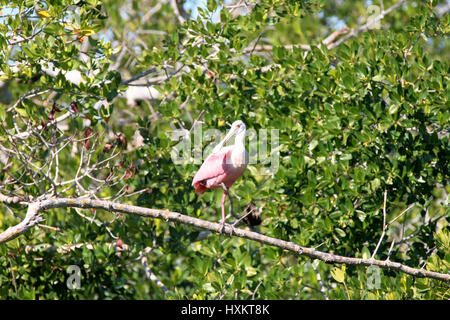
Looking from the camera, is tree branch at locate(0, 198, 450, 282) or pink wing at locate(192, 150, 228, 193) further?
pink wing at locate(192, 150, 228, 193)

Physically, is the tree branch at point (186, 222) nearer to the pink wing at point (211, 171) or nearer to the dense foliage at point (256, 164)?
the dense foliage at point (256, 164)

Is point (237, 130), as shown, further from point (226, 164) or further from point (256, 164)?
point (256, 164)

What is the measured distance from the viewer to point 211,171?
4652 mm

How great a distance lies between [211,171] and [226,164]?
0.14 metres

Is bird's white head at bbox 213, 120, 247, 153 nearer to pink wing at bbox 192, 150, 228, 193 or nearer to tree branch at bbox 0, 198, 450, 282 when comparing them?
pink wing at bbox 192, 150, 228, 193

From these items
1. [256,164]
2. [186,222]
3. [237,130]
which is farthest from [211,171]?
[186,222]

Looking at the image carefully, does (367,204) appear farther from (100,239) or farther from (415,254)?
(100,239)

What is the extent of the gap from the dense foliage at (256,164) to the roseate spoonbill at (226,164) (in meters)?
0.30

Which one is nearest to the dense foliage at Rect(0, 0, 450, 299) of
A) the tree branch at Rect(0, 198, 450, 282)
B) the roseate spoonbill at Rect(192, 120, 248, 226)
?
the tree branch at Rect(0, 198, 450, 282)

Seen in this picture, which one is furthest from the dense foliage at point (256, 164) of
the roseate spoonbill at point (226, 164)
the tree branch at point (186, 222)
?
the roseate spoonbill at point (226, 164)

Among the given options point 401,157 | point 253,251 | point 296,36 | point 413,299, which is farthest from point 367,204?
point 296,36

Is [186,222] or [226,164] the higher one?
[226,164]

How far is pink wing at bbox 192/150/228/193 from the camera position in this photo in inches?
182

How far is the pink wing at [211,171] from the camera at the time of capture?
462 cm
